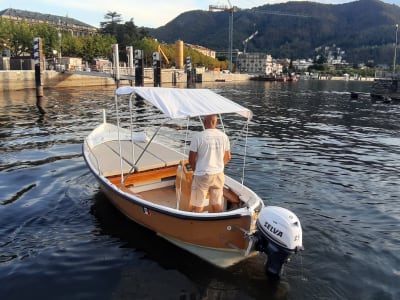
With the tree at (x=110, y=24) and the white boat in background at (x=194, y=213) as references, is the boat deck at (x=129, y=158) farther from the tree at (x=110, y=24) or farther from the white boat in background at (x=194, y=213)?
the tree at (x=110, y=24)

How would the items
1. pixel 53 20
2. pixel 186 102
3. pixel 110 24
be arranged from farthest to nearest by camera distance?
1. pixel 53 20
2. pixel 110 24
3. pixel 186 102

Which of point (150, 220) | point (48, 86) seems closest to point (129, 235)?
point (150, 220)

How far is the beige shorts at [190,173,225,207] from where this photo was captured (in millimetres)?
7418

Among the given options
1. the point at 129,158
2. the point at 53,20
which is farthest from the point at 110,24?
the point at 129,158

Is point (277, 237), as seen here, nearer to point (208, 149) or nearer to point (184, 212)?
point (184, 212)

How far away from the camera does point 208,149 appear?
7.22 meters

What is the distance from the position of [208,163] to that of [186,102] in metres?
1.47

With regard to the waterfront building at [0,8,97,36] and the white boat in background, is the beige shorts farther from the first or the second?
the waterfront building at [0,8,97,36]

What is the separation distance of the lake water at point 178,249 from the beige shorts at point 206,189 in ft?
4.28

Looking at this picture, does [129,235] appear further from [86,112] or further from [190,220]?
[86,112]

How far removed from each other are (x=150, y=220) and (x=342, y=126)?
22385 millimetres

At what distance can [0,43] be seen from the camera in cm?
6588

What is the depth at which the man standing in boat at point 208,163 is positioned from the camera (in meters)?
7.23

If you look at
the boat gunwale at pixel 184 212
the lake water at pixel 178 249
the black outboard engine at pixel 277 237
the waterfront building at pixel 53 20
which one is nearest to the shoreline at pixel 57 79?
the lake water at pixel 178 249
